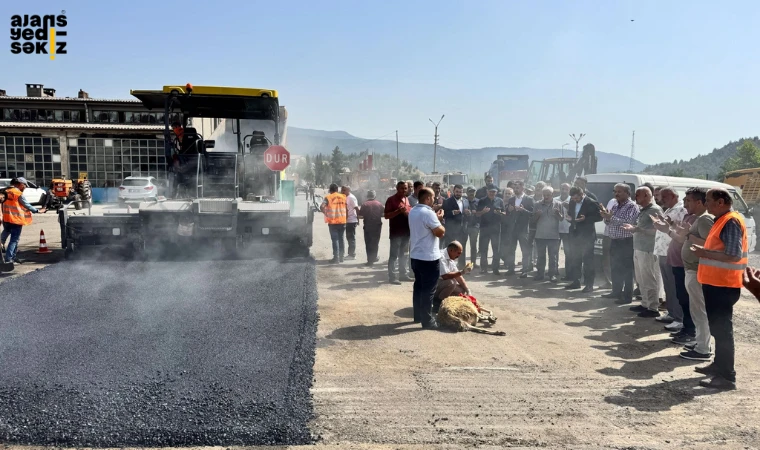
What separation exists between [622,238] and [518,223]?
2.86 meters

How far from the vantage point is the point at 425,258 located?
6484 mm

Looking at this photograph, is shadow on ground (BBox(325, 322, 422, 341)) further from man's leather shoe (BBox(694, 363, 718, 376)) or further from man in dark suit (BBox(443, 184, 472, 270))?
man in dark suit (BBox(443, 184, 472, 270))

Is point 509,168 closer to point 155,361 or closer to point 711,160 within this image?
point 155,361

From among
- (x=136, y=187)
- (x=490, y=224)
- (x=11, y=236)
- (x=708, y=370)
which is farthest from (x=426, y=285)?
(x=136, y=187)

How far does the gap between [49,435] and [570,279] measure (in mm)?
7945

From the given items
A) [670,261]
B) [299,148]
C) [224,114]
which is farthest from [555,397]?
[299,148]

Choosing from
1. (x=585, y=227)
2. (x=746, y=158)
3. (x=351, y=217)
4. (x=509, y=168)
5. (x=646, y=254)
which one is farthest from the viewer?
(x=746, y=158)

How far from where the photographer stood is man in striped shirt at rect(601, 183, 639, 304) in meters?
7.93

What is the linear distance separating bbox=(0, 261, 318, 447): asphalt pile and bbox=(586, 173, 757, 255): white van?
5637 mm

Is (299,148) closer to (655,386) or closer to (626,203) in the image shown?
(626,203)

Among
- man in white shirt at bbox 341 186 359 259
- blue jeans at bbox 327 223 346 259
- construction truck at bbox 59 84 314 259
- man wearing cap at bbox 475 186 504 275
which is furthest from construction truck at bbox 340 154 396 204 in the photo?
man wearing cap at bbox 475 186 504 275

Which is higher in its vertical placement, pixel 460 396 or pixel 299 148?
pixel 299 148

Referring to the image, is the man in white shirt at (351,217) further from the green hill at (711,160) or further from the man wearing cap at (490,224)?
the green hill at (711,160)

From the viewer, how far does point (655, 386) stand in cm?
486
